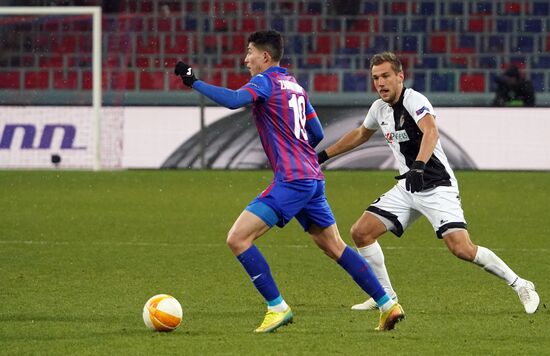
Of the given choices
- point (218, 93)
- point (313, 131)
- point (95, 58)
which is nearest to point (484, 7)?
point (95, 58)

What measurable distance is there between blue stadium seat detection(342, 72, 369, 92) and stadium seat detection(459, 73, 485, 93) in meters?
2.18

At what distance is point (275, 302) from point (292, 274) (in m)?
2.98

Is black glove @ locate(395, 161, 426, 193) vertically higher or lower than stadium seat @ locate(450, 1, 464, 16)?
lower

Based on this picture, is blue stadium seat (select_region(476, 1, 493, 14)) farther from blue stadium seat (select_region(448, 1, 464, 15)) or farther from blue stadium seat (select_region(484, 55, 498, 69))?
blue stadium seat (select_region(484, 55, 498, 69))

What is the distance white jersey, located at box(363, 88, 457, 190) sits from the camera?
7926 millimetres

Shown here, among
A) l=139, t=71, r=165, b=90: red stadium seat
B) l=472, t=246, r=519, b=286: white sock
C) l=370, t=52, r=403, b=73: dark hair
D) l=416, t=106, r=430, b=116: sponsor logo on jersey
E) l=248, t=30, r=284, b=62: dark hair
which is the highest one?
l=248, t=30, r=284, b=62: dark hair

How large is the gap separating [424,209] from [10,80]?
60.9ft

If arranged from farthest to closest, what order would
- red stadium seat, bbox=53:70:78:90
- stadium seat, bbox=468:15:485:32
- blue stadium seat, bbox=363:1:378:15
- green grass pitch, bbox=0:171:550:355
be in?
blue stadium seat, bbox=363:1:378:15 < stadium seat, bbox=468:15:485:32 < red stadium seat, bbox=53:70:78:90 < green grass pitch, bbox=0:171:550:355

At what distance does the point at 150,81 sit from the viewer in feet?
87.7

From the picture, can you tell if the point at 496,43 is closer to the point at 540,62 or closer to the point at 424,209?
the point at 540,62

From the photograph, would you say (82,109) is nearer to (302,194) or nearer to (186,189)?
(186,189)

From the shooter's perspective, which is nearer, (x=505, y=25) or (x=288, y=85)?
(x=288, y=85)

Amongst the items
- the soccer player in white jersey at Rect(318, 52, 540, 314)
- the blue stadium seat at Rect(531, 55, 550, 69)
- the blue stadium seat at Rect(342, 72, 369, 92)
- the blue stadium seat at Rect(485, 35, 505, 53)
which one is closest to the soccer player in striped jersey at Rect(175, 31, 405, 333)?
the soccer player in white jersey at Rect(318, 52, 540, 314)

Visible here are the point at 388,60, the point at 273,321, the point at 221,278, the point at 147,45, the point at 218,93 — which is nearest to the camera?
the point at 218,93
